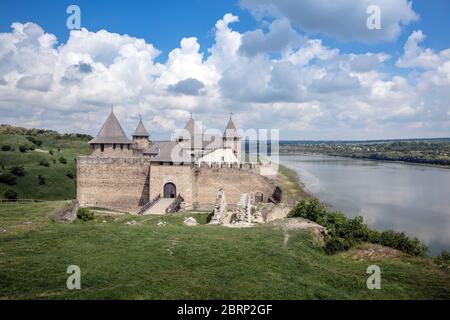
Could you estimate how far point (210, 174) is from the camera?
22.9m

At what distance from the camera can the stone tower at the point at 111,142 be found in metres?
24.2

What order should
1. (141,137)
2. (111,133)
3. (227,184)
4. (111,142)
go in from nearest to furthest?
(227,184)
(111,142)
(111,133)
(141,137)

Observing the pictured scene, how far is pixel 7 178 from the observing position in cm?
3028

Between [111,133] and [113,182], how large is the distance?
11.3ft

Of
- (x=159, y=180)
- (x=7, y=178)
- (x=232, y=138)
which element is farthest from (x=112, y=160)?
(x=7, y=178)

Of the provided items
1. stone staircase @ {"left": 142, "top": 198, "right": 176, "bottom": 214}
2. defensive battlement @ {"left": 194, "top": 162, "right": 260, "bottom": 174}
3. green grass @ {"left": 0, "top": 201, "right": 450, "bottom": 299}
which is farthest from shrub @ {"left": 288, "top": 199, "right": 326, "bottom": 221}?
defensive battlement @ {"left": 194, "top": 162, "right": 260, "bottom": 174}

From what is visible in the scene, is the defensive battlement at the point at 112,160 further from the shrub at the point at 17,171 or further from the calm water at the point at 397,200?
the calm water at the point at 397,200

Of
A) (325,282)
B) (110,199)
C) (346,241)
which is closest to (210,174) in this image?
(110,199)

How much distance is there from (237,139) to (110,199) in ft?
42.2

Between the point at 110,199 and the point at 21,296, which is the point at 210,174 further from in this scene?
the point at 21,296

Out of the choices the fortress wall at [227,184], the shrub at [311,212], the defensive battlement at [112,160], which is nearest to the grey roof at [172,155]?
the defensive battlement at [112,160]

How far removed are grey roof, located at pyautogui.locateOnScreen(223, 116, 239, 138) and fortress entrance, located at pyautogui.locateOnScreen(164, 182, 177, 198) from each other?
1073 centimetres

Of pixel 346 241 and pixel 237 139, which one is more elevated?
pixel 237 139

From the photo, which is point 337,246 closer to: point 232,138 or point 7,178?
point 232,138
